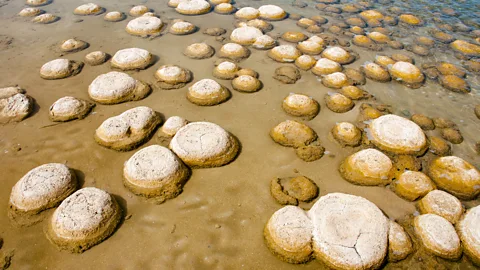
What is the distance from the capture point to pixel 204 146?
181 inches

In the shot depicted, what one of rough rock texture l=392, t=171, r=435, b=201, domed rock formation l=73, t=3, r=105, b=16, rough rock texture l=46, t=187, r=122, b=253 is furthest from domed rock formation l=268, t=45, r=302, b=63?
domed rock formation l=73, t=3, r=105, b=16

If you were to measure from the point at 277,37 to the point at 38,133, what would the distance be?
18.7 ft

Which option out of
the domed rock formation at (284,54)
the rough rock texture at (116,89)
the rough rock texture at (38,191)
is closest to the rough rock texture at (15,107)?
the rough rock texture at (116,89)

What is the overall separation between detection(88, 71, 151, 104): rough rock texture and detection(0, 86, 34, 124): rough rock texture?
1014 mm

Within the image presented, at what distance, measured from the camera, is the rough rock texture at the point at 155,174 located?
13.7ft

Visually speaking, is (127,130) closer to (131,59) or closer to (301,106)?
(131,59)

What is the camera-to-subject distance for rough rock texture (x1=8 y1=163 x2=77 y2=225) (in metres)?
3.88

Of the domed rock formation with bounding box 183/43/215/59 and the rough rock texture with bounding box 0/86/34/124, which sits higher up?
the domed rock formation with bounding box 183/43/215/59

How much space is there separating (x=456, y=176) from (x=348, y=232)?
2.09m

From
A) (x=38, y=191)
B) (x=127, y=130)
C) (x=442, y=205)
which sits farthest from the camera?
(x=127, y=130)

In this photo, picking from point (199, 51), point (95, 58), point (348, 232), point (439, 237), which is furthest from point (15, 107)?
point (439, 237)

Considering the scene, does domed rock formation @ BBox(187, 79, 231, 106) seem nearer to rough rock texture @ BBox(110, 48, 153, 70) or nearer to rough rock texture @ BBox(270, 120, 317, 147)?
rough rock texture @ BBox(270, 120, 317, 147)

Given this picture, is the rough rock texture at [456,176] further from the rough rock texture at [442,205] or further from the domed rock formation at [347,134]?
the domed rock formation at [347,134]

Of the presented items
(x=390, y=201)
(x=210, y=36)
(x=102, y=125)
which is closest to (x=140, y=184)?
(x=102, y=125)
